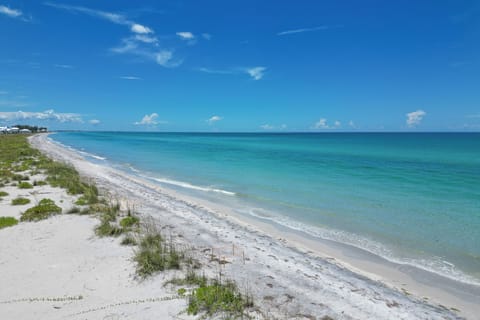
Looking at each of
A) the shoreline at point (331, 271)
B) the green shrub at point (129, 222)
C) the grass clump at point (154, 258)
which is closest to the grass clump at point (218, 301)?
the shoreline at point (331, 271)

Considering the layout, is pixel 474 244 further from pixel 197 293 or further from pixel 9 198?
pixel 9 198

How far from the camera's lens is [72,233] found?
8.59 metres

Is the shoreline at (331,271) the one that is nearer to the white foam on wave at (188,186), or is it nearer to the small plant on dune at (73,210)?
the small plant on dune at (73,210)

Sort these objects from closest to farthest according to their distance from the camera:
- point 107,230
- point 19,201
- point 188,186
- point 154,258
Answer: point 154,258 < point 107,230 < point 19,201 < point 188,186

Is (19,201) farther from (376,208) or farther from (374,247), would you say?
(376,208)

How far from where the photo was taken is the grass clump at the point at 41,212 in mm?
9664

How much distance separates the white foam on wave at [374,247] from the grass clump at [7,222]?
9606mm

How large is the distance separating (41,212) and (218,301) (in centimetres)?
872

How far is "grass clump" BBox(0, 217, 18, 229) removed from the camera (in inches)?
355

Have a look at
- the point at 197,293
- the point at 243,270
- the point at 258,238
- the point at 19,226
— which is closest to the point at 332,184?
the point at 258,238

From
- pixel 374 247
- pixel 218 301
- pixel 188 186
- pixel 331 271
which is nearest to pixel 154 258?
pixel 218 301

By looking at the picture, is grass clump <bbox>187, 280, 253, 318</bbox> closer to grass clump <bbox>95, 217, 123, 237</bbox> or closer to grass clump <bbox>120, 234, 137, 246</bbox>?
grass clump <bbox>120, 234, 137, 246</bbox>

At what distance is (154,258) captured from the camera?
6566 mm

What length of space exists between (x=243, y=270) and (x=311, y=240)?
4.35 metres
